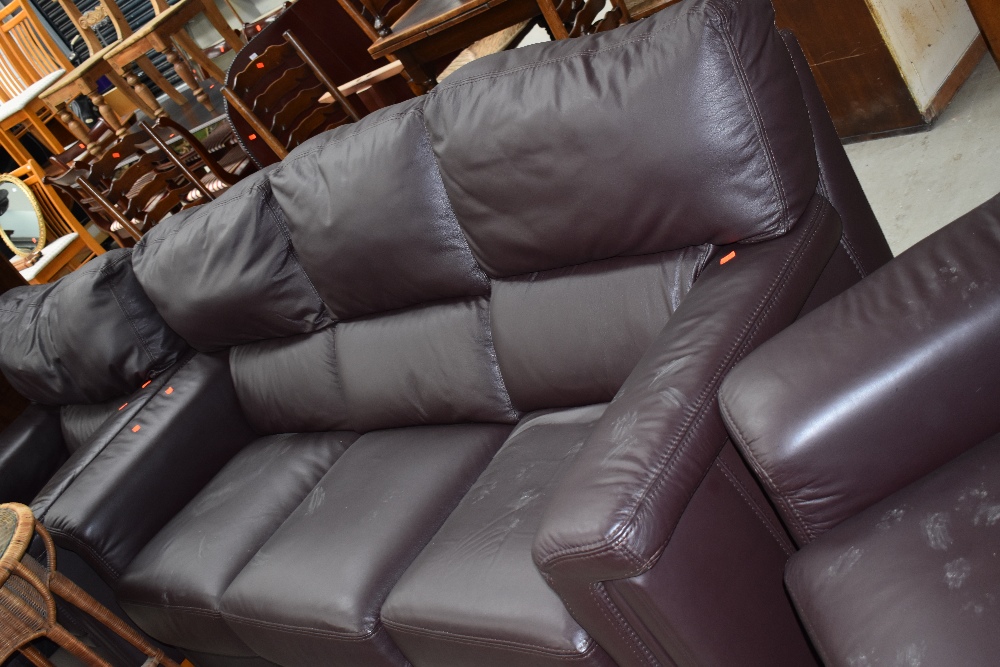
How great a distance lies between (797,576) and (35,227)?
4.66m

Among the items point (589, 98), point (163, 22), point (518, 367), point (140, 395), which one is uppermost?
point (163, 22)

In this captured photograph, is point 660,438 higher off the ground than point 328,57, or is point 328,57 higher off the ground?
point 328,57

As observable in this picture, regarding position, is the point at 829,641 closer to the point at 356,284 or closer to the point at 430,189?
the point at 430,189

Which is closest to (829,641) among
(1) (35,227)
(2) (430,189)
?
(2) (430,189)

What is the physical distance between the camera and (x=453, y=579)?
1.59 m

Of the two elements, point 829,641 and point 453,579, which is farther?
point 453,579

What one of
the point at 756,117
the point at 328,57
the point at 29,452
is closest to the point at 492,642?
the point at 756,117

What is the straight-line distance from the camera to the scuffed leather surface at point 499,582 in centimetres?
141

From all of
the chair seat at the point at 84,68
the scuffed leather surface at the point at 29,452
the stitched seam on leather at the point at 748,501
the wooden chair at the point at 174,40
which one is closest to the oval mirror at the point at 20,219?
the chair seat at the point at 84,68

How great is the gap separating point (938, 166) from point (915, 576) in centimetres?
167

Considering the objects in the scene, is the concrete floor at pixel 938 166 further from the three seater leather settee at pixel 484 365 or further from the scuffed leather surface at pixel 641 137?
the scuffed leather surface at pixel 641 137

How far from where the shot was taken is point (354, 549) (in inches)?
73.5

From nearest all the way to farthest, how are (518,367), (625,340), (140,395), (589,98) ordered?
(589,98) < (625,340) < (518,367) < (140,395)

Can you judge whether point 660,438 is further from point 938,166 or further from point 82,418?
point 82,418
